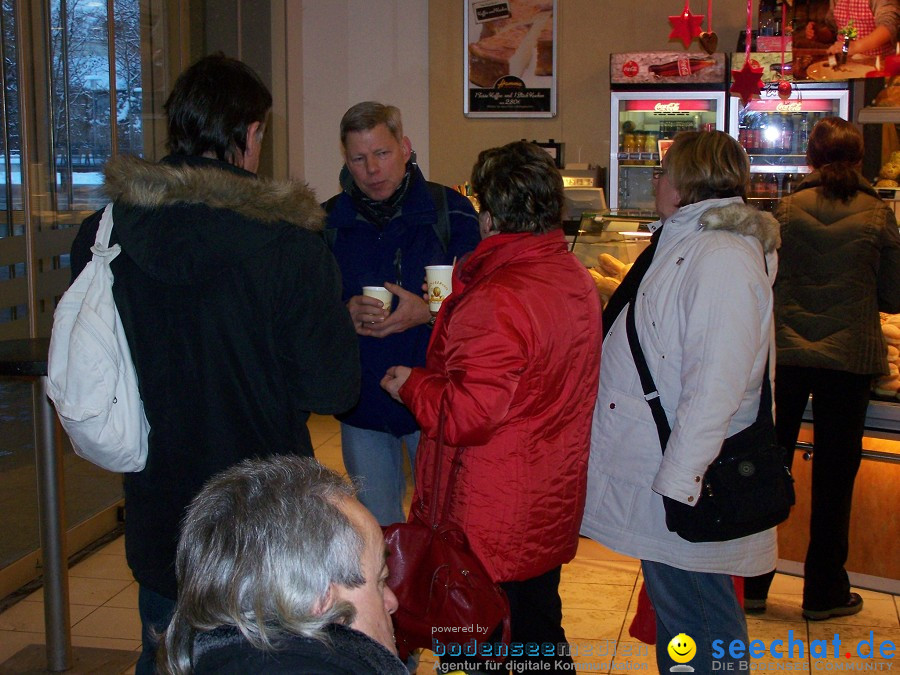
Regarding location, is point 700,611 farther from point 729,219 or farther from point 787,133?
point 787,133

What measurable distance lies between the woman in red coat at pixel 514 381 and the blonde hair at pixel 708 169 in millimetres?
329

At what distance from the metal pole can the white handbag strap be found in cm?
121

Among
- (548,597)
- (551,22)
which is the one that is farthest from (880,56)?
(548,597)

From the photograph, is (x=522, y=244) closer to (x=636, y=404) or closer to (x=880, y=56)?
(x=636, y=404)

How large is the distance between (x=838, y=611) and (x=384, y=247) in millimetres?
2286

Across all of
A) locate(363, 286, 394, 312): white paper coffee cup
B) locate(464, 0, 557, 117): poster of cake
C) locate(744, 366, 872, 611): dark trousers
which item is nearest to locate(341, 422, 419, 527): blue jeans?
locate(363, 286, 394, 312): white paper coffee cup

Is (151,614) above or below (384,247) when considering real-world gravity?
below

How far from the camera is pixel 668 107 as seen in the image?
7.12 m

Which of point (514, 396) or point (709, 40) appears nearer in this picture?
point (514, 396)

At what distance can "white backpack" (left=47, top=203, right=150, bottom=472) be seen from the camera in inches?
74.3

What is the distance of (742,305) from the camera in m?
2.23

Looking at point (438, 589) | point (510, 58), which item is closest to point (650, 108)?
point (510, 58)

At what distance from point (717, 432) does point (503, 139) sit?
6.28 meters

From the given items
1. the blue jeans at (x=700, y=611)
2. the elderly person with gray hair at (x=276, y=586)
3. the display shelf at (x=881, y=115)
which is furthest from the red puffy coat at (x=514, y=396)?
the display shelf at (x=881, y=115)
